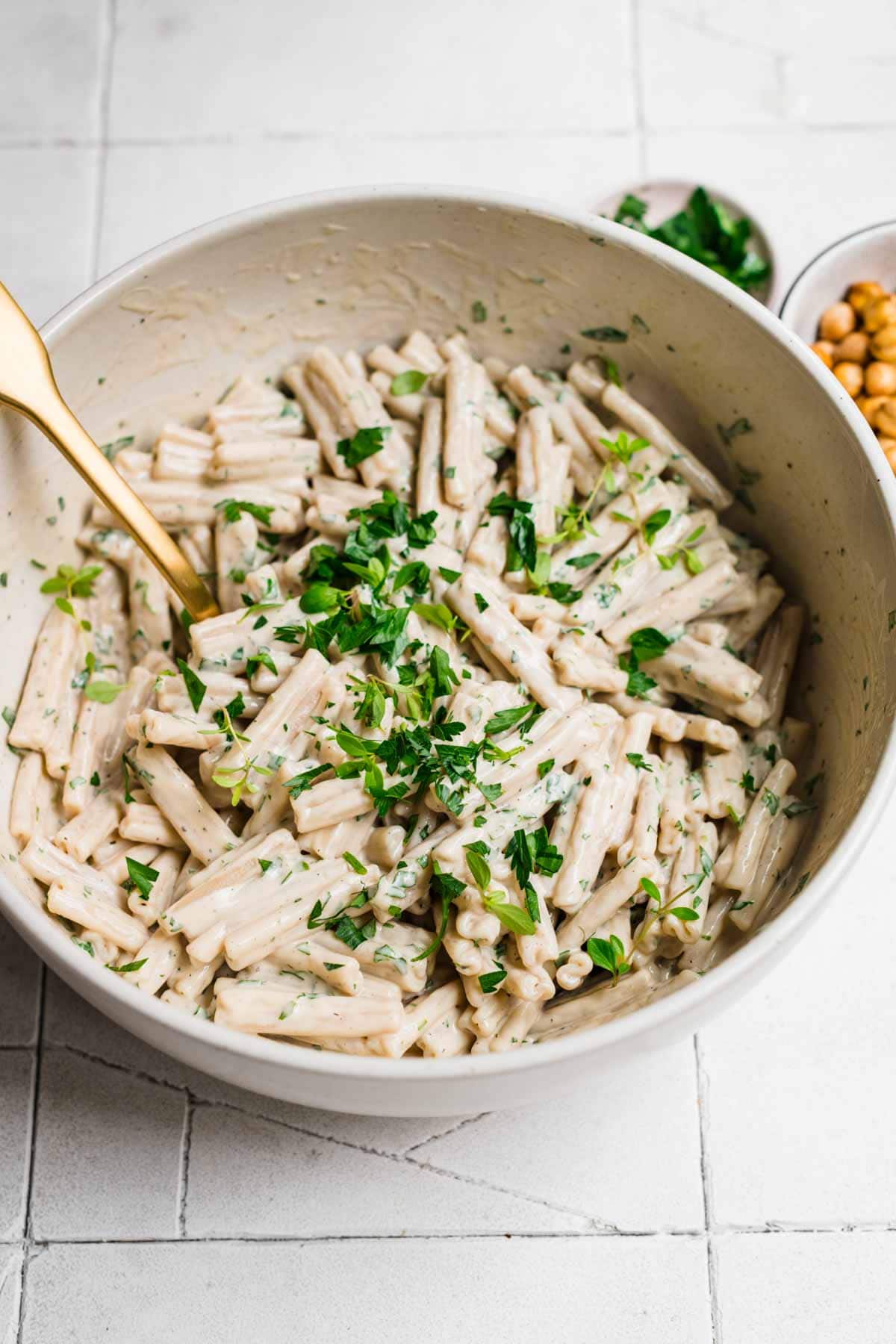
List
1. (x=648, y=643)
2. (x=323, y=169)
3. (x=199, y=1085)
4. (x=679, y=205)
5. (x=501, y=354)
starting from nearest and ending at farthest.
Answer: (x=648, y=643) → (x=199, y=1085) → (x=501, y=354) → (x=679, y=205) → (x=323, y=169)

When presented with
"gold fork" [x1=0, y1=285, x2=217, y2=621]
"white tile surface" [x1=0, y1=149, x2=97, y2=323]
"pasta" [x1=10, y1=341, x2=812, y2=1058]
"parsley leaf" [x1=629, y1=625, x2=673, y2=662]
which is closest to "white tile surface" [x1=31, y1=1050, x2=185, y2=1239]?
"pasta" [x1=10, y1=341, x2=812, y2=1058]

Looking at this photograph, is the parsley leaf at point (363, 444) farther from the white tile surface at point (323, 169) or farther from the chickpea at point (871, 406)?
the chickpea at point (871, 406)

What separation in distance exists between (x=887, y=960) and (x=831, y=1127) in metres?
0.30

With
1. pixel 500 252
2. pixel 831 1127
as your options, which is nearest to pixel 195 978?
pixel 831 1127

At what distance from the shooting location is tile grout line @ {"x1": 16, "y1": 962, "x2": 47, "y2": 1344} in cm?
226

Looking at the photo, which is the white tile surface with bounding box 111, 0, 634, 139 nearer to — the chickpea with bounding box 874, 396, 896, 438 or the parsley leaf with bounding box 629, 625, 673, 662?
the chickpea with bounding box 874, 396, 896, 438

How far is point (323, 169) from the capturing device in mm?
3031

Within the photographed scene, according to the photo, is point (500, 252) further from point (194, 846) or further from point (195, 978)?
point (195, 978)

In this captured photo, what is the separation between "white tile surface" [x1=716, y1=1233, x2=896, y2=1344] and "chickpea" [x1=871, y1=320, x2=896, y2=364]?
1594mm

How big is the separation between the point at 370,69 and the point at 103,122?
59 cm

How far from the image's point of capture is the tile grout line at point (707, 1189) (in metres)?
2.25

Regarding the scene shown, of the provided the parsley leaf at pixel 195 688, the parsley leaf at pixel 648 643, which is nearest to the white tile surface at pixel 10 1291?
the parsley leaf at pixel 195 688

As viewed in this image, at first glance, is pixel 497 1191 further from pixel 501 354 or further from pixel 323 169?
pixel 323 169

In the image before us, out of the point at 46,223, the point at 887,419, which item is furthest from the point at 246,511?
the point at 887,419
